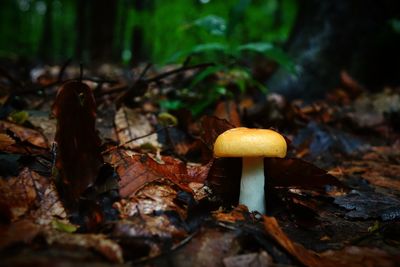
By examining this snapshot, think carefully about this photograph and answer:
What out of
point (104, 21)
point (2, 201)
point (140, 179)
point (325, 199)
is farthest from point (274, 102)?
point (104, 21)

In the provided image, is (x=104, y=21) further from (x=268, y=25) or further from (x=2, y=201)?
(x=2, y=201)

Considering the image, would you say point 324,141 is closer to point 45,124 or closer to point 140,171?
point 140,171

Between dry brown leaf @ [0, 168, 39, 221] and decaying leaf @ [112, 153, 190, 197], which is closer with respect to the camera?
dry brown leaf @ [0, 168, 39, 221]

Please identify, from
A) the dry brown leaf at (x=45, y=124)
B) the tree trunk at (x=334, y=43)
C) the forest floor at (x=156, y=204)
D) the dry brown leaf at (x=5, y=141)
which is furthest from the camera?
the tree trunk at (x=334, y=43)

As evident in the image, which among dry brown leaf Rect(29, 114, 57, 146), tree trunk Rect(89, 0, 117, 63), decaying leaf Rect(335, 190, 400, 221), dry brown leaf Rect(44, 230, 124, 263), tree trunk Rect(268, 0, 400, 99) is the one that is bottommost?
decaying leaf Rect(335, 190, 400, 221)

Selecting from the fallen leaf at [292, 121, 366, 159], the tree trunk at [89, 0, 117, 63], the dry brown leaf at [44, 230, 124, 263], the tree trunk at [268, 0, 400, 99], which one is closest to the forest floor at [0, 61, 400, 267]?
the dry brown leaf at [44, 230, 124, 263]

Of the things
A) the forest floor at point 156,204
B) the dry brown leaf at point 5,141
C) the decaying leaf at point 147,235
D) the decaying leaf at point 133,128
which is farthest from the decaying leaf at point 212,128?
the dry brown leaf at point 5,141

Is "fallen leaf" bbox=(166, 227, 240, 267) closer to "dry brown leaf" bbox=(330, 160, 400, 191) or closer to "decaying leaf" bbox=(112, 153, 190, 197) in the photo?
"decaying leaf" bbox=(112, 153, 190, 197)

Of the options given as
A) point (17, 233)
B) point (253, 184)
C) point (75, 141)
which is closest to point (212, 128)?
point (253, 184)

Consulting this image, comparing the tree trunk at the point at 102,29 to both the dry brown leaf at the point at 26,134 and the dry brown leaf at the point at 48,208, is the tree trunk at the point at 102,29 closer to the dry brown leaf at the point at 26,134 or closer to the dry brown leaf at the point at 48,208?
the dry brown leaf at the point at 26,134
